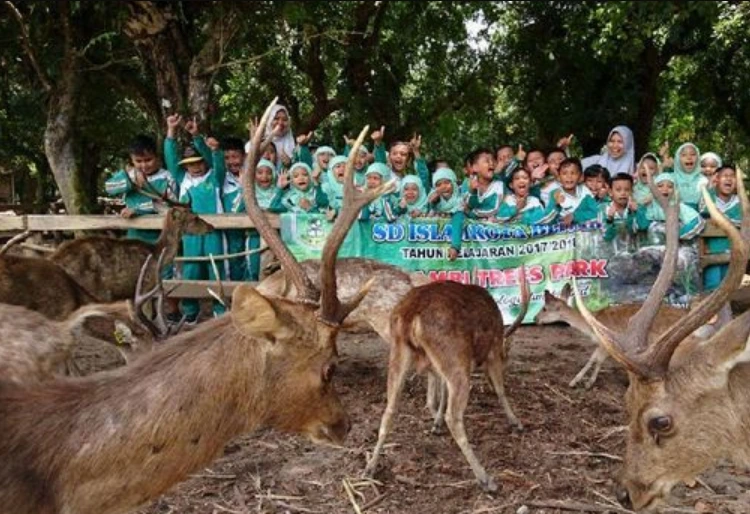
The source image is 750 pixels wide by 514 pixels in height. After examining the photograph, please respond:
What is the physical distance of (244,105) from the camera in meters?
17.3

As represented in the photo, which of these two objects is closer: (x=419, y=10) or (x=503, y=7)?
(x=419, y=10)

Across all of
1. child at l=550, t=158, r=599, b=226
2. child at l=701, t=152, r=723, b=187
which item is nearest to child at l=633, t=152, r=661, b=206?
child at l=550, t=158, r=599, b=226

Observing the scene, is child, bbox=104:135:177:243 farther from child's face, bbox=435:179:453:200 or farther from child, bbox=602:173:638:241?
child, bbox=602:173:638:241

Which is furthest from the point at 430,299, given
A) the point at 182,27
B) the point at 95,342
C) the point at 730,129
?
the point at 730,129

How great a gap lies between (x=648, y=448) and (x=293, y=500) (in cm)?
229

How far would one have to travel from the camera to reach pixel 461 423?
5.44 meters

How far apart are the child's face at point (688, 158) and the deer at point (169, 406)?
655 centimetres

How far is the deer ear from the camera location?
331cm

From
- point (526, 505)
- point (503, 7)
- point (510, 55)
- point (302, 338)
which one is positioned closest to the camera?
point (302, 338)

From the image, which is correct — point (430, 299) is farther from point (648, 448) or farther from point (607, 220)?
point (607, 220)

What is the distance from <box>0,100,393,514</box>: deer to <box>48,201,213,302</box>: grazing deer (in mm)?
5322

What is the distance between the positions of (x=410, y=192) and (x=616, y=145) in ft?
10.1

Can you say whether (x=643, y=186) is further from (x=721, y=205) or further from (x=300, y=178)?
(x=300, y=178)

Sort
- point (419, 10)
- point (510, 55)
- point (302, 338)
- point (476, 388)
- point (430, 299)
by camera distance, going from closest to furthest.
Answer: point (302, 338)
point (430, 299)
point (476, 388)
point (419, 10)
point (510, 55)
